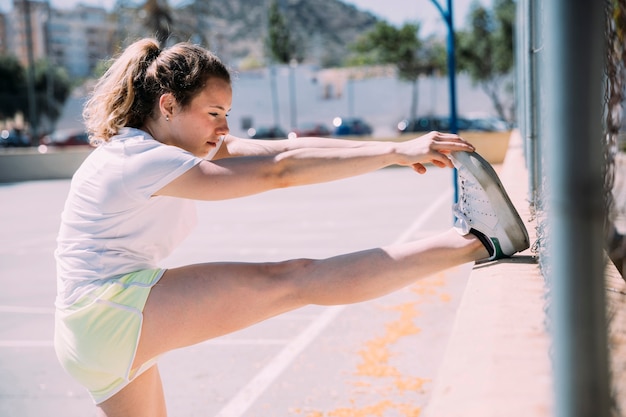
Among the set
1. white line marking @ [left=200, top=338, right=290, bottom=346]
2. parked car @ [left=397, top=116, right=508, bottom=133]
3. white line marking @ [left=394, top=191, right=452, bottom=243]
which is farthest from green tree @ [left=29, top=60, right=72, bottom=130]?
white line marking @ [left=200, top=338, right=290, bottom=346]

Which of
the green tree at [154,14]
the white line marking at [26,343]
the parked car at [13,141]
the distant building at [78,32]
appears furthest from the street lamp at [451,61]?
the distant building at [78,32]

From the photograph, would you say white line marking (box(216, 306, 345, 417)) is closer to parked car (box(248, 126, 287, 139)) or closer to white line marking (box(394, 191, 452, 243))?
white line marking (box(394, 191, 452, 243))

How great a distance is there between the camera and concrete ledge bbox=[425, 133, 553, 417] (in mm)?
1530

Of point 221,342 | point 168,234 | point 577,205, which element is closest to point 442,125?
point 221,342

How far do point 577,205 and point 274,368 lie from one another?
4007 millimetres

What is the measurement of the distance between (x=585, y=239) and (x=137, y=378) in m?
2.00

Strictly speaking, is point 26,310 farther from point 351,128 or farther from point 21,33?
point 21,33

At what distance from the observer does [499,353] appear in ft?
5.94

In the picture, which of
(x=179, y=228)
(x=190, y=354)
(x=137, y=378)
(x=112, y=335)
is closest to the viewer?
(x=112, y=335)

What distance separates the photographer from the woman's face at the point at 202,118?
2.64m

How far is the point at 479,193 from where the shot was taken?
8.55ft

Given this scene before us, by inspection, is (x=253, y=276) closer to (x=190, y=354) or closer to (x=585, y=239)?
(x=585, y=239)

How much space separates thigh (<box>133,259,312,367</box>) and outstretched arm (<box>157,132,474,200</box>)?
308 mm

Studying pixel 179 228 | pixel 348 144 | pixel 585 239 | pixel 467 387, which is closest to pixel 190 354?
pixel 179 228
